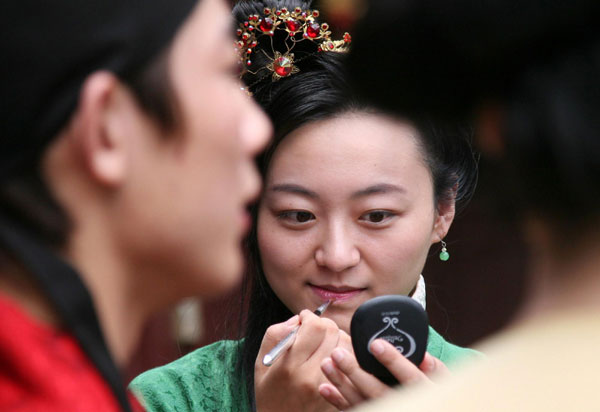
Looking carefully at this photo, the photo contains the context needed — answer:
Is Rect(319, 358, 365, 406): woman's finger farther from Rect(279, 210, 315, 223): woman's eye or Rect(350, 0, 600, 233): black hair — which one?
Rect(350, 0, 600, 233): black hair

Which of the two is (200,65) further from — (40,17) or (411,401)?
(411,401)

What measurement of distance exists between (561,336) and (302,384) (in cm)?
119

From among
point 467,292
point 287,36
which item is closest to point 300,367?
point 287,36

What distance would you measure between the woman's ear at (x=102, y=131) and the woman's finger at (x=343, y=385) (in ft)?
2.75

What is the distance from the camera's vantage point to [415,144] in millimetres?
2086

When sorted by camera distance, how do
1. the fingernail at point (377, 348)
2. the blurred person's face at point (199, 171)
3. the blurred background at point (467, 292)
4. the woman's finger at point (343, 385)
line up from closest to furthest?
the blurred person's face at point (199, 171) → the fingernail at point (377, 348) → the woman's finger at point (343, 385) → the blurred background at point (467, 292)

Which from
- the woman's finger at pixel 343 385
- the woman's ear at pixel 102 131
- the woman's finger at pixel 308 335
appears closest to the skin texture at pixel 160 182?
the woman's ear at pixel 102 131

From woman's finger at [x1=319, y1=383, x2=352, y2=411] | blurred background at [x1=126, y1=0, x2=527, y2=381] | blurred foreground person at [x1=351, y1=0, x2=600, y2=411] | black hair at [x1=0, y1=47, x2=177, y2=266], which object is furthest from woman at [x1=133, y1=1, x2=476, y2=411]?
blurred background at [x1=126, y1=0, x2=527, y2=381]

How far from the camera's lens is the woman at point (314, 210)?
1.96 metres

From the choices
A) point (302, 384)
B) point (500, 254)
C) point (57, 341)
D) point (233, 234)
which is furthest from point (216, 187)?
point (500, 254)

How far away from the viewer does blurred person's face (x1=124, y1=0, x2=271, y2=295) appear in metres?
1.01

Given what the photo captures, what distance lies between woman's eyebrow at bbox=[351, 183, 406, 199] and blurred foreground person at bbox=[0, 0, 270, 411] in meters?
0.93

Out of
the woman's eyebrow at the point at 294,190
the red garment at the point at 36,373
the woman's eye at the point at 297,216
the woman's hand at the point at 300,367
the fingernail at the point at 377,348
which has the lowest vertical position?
the woman's hand at the point at 300,367

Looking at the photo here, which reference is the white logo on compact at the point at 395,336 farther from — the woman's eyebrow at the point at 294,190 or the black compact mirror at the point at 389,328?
the woman's eyebrow at the point at 294,190
